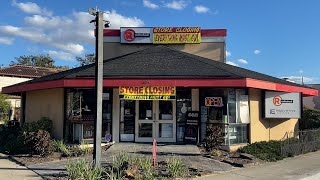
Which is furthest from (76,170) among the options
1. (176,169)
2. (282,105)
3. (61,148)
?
(282,105)

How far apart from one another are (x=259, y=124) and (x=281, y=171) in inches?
228

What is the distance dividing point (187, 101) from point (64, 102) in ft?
18.9

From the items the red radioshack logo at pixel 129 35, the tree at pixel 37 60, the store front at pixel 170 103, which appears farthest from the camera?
the tree at pixel 37 60

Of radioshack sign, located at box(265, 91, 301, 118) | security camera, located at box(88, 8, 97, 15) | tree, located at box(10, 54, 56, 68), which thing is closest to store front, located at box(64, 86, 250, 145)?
radioshack sign, located at box(265, 91, 301, 118)

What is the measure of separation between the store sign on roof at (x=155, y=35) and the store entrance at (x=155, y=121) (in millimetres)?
7547

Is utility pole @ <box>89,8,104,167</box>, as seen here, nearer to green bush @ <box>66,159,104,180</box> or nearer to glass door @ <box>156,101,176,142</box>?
green bush @ <box>66,159,104,180</box>

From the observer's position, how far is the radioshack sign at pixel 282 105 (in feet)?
60.5

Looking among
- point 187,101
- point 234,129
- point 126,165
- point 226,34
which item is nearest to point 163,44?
point 226,34

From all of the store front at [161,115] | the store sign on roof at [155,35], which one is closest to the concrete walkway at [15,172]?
the store front at [161,115]

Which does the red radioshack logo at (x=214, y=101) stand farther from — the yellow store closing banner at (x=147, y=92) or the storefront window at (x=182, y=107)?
the yellow store closing banner at (x=147, y=92)

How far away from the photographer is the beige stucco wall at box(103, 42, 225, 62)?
2458 centimetres

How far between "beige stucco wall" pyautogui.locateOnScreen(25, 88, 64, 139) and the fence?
10.2 meters

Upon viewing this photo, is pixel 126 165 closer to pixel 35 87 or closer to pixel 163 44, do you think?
pixel 35 87

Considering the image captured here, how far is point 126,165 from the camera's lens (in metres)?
11.3
